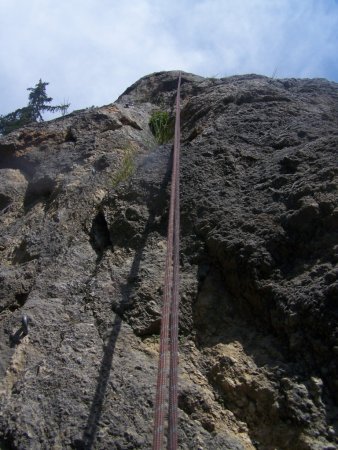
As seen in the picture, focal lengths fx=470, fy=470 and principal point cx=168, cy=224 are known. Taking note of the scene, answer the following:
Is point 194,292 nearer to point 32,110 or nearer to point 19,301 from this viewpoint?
point 19,301

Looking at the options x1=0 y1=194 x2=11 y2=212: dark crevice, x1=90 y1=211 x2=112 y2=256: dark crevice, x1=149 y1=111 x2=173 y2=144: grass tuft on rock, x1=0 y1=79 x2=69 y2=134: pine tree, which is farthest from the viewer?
x1=0 y1=79 x2=69 y2=134: pine tree

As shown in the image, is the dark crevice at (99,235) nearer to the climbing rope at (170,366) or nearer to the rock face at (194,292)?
the rock face at (194,292)

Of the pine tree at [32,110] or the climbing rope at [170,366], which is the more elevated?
the pine tree at [32,110]

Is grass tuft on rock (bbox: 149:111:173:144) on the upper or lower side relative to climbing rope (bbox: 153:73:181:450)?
upper

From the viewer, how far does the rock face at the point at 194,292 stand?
263cm

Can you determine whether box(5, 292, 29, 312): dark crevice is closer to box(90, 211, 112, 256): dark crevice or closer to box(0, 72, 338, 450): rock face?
box(0, 72, 338, 450): rock face

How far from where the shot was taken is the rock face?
2.63 m

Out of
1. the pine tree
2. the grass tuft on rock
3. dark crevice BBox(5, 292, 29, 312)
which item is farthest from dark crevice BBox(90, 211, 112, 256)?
the pine tree

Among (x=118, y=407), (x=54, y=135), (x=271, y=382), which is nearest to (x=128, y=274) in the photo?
(x=118, y=407)

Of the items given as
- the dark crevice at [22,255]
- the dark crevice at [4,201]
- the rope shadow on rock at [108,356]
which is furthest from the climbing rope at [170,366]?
the dark crevice at [4,201]

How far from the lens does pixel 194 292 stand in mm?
3434

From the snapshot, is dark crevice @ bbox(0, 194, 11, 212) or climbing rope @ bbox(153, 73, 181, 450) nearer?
climbing rope @ bbox(153, 73, 181, 450)

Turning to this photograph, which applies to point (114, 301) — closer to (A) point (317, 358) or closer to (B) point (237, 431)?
(B) point (237, 431)

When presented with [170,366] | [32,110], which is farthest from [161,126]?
[32,110]
